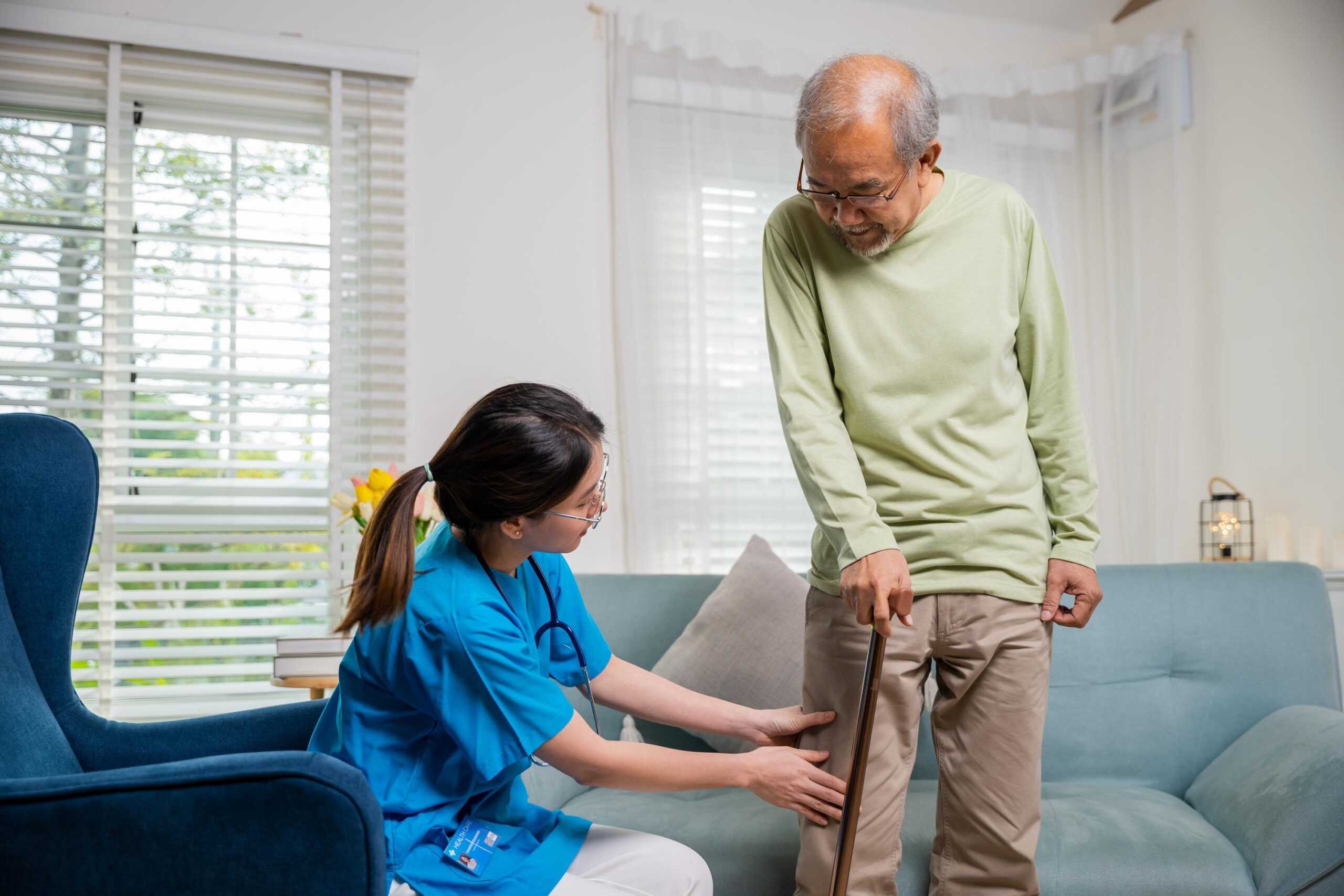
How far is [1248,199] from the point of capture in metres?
3.04

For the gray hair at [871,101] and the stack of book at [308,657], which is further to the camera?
the stack of book at [308,657]

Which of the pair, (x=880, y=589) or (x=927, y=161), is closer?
(x=880, y=589)

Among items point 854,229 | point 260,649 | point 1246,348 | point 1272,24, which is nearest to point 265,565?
point 260,649

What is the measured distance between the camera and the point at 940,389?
141 centimetres

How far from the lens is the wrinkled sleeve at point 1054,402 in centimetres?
147

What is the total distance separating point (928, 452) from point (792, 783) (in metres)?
0.48

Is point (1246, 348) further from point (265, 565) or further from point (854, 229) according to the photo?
point (265, 565)

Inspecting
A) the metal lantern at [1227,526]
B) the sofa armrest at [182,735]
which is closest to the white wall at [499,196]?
the sofa armrest at [182,735]

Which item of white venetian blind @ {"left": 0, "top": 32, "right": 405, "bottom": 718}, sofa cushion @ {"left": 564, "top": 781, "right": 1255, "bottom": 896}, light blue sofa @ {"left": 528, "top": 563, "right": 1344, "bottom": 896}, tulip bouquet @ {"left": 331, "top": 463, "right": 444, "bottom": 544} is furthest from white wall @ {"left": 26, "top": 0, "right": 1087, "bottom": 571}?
sofa cushion @ {"left": 564, "top": 781, "right": 1255, "bottom": 896}

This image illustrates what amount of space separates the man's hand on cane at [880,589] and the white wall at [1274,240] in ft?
7.18

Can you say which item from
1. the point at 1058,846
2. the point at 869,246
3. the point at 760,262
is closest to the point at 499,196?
the point at 760,262

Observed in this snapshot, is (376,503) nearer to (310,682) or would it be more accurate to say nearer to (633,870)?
(310,682)

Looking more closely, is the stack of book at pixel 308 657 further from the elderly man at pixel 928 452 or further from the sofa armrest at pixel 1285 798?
the sofa armrest at pixel 1285 798

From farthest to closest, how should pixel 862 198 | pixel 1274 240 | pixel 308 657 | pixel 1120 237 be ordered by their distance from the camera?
pixel 1120 237
pixel 1274 240
pixel 308 657
pixel 862 198
